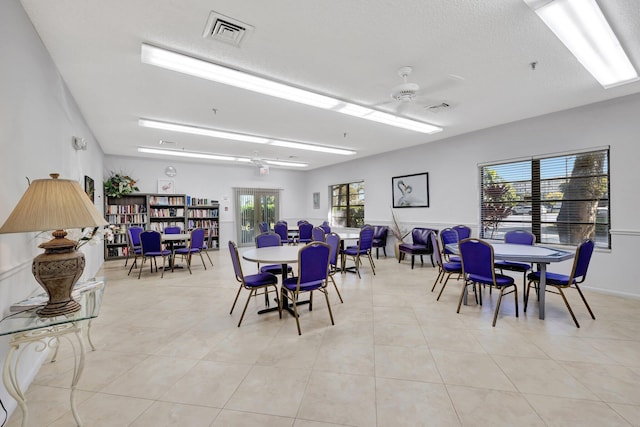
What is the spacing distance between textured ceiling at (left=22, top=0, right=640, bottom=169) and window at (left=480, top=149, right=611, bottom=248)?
95 centimetres

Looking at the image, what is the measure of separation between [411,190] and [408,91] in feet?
15.0

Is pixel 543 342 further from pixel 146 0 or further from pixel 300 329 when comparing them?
pixel 146 0

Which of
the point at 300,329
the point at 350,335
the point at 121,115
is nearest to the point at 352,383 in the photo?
the point at 350,335

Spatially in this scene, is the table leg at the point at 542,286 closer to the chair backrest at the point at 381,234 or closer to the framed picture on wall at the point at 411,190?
the framed picture on wall at the point at 411,190

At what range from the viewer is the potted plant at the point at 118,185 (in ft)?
25.1

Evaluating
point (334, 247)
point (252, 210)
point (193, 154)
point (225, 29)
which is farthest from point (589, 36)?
point (252, 210)

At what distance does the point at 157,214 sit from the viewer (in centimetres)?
845

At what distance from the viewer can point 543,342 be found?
2.76 metres

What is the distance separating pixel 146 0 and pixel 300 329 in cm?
319

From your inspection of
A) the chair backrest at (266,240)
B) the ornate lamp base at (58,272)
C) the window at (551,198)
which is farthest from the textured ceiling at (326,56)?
the chair backrest at (266,240)

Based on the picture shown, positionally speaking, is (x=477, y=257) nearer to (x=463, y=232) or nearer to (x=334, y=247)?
(x=334, y=247)

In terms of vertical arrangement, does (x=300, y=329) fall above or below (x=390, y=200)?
below

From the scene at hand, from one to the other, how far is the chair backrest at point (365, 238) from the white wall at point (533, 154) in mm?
2157

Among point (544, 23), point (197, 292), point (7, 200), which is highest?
point (544, 23)
